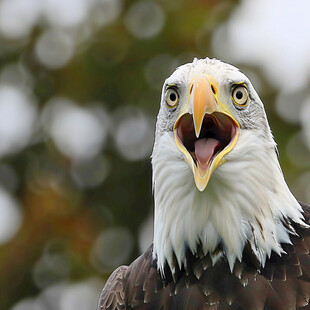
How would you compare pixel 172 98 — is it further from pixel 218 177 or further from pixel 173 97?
pixel 218 177

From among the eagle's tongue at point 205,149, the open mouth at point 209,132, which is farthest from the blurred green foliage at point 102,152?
the eagle's tongue at point 205,149

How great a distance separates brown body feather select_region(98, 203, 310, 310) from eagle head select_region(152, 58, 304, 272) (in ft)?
0.19

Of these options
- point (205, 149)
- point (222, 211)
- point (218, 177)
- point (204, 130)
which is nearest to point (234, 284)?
point (222, 211)

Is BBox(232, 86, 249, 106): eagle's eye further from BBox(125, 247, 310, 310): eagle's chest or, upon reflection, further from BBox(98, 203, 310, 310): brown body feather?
BBox(125, 247, 310, 310): eagle's chest

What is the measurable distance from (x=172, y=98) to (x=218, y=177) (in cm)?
66

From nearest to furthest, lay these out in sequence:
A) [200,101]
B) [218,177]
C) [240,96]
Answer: [200,101] → [218,177] → [240,96]

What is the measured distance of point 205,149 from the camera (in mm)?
5137

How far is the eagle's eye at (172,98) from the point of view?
5426 mm

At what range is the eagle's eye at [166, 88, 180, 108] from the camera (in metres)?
5.43

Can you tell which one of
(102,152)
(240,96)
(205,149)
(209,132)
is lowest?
(205,149)

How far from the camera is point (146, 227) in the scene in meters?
16.7

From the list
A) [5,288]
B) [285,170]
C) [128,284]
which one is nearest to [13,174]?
[5,288]

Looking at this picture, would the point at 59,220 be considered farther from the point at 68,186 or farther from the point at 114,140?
the point at 114,140

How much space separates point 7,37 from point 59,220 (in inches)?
201
